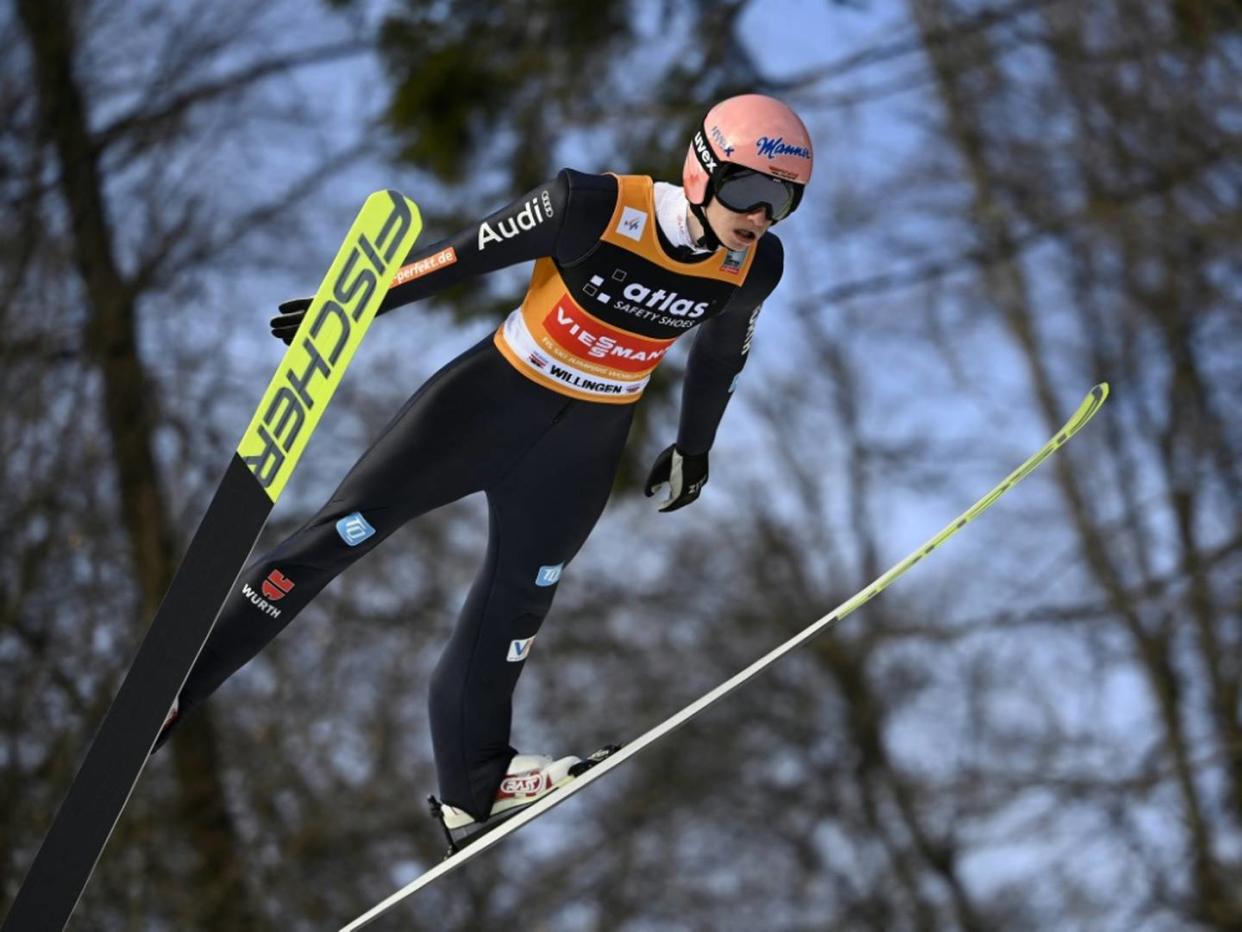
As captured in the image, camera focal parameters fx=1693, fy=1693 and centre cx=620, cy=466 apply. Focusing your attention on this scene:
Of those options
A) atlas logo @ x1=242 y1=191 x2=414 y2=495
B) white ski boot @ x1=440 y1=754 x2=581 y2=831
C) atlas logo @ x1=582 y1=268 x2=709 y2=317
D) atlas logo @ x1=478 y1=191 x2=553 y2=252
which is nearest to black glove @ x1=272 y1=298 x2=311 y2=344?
atlas logo @ x1=242 y1=191 x2=414 y2=495

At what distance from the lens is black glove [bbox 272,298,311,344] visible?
353cm

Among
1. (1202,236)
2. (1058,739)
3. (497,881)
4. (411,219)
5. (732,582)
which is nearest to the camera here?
(411,219)

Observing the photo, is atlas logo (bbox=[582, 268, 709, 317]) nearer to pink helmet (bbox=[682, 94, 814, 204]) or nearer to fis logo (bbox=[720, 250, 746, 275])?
fis logo (bbox=[720, 250, 746, 275])

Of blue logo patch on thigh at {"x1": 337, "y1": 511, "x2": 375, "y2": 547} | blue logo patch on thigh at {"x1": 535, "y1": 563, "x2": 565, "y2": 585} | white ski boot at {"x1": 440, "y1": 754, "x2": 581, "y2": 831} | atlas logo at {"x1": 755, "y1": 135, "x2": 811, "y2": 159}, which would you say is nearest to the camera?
atlas logo at {"x1": 755, "y1": 135, "x2": 811, "y2": 159}

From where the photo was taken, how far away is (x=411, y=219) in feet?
11.3

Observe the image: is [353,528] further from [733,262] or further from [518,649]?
[733,262]

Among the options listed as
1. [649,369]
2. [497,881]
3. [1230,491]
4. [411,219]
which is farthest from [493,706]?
[1230,491]

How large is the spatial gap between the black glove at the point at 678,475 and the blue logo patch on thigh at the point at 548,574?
14.6 inches

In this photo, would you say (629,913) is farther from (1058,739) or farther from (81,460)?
(81,460)

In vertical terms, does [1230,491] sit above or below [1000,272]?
below

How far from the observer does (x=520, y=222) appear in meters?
3.51

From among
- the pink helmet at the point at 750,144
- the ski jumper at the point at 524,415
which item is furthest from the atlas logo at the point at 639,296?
the pink helmet at the point at 750,144

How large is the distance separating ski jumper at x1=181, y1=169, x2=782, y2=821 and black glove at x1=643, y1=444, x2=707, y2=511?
0.31 meters

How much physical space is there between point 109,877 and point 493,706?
7.19 m
